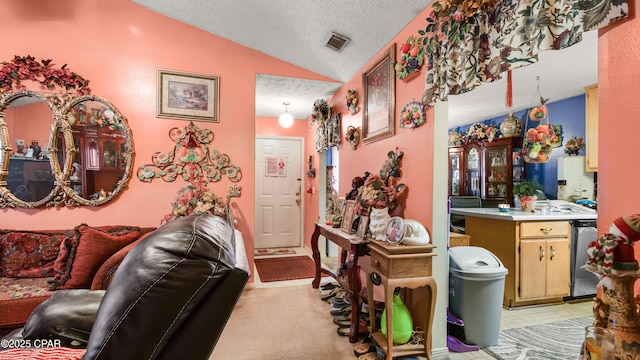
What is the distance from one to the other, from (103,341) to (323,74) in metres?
3.22

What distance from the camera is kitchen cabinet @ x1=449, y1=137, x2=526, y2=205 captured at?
4.43 metres

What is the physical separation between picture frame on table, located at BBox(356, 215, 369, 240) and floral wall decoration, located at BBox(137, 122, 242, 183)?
164cm

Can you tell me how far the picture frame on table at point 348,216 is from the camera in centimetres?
247

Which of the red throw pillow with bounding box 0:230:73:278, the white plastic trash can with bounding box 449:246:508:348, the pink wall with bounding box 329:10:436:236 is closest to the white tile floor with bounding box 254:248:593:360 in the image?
the white plastic trash can with bounding box 449:246:508:348

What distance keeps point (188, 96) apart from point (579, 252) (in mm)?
4243

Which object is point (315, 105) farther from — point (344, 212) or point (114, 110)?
point (114, 110)

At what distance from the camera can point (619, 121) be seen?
985 millimetres

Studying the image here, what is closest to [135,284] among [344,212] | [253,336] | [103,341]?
[103,341]

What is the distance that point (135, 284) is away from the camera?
0.74m

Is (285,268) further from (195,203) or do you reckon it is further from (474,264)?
(474,264)

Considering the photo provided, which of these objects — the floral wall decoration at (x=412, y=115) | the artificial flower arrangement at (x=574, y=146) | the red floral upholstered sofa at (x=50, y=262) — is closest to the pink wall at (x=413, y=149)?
the floral wall decoration at (x=412, y=115)

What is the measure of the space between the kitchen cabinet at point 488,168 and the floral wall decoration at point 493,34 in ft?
11.0

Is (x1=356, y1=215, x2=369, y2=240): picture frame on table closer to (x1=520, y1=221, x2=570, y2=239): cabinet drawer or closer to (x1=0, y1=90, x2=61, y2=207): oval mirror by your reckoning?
(x1=520, y1=221, x2=570, y2=239): cabinet drawer

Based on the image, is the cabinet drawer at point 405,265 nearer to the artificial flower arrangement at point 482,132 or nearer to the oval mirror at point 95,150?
the oval mirror at point 95,150
